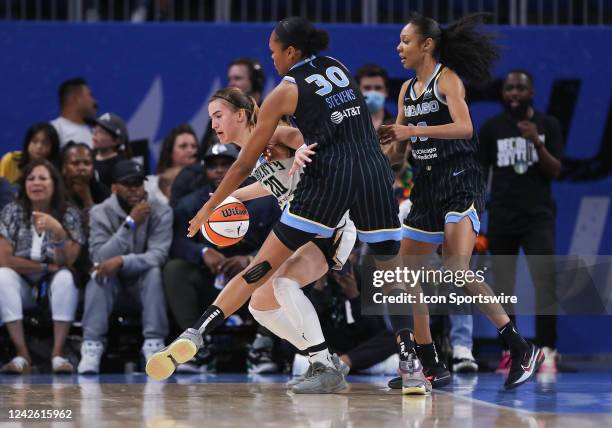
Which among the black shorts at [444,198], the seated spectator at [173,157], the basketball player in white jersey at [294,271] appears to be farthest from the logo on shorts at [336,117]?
the seated spectator at [173,157]

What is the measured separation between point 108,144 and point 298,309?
12.6ft

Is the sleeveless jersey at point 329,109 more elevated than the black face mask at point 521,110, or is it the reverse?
the black face mask at point 521,110

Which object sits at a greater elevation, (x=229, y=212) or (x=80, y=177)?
(x=80, y=177)

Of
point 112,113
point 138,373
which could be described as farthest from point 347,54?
point 138,373

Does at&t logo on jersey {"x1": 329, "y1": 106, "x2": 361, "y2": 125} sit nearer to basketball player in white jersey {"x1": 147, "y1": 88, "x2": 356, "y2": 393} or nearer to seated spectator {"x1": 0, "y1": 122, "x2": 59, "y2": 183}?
basketball player in white jersey {"x1": 147, "y1": 88, "x2": 356, "y2": 393}

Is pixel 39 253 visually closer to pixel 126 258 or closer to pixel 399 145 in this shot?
pixel 126 258

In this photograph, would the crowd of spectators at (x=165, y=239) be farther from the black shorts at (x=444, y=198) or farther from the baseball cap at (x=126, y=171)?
the black shorts at (x=444, y=198)

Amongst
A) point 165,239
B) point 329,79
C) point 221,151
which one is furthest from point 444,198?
point 165,239

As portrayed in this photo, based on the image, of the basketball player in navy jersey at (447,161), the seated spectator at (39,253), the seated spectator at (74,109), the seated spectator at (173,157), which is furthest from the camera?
the seated spectator at (74,109)

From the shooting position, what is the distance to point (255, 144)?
570 cm

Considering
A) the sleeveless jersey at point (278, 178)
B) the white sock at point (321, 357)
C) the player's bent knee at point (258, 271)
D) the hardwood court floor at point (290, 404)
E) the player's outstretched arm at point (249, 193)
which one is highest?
the sleeveless jersey at point (278, 178)

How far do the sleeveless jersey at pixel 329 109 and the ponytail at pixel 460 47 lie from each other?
88 cm

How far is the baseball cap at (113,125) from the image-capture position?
29.8 feet

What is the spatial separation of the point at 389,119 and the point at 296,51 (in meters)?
3.10
